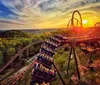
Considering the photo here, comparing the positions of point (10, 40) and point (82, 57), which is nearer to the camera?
point (82, 57)

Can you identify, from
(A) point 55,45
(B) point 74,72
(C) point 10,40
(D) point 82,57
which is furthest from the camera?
(C) point 10,40

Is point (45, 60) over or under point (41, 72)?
over

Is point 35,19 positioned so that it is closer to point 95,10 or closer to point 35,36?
point 35,36

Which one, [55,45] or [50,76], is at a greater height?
[55,45]

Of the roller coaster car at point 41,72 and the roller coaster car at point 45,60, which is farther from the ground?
the roller coaster car at point 45,60

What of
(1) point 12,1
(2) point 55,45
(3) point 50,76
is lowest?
(3) point 50,76

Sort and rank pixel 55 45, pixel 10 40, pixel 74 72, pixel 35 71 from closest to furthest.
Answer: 1. pixel 35 71
2. pixel 55 45
3. pixel 74 72
4. pixel 10 40

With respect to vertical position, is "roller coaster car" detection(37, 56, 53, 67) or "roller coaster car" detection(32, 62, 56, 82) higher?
"roller coaster car" detection(37, 56, 53, 67)

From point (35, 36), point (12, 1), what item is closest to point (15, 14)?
point (12, 1)

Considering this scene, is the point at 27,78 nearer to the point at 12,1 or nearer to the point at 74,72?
the point at 74,72
